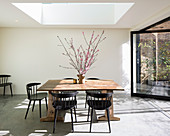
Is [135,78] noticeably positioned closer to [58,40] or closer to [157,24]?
[157,24]

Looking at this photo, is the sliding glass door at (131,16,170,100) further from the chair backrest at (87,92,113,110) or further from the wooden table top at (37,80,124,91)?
the chair backrest at (87,92,113,110)

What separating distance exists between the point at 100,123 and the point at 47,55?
3.53m

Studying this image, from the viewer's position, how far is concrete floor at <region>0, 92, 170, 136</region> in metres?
2.67

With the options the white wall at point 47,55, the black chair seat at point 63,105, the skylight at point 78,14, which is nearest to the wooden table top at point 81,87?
the black chair seat at point 63,105

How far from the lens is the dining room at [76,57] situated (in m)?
3.38

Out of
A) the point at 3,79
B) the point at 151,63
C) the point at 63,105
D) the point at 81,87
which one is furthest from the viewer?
the point at 3,79

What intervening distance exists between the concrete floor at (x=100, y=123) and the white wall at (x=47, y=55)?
169cm

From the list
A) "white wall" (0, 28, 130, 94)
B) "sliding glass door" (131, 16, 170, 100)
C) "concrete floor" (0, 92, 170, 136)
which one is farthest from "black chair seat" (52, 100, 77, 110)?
"sliding glass door" (131, 16, 170, 100)

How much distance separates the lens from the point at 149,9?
3.52m

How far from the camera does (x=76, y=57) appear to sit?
506 cm

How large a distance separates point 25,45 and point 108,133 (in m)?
4.45

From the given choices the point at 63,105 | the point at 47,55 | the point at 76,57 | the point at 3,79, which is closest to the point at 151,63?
the point at 76,57

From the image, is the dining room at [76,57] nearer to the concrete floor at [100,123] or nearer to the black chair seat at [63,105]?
the concrete floor at [100,123]

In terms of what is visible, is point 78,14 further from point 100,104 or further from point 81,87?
point 100,104
